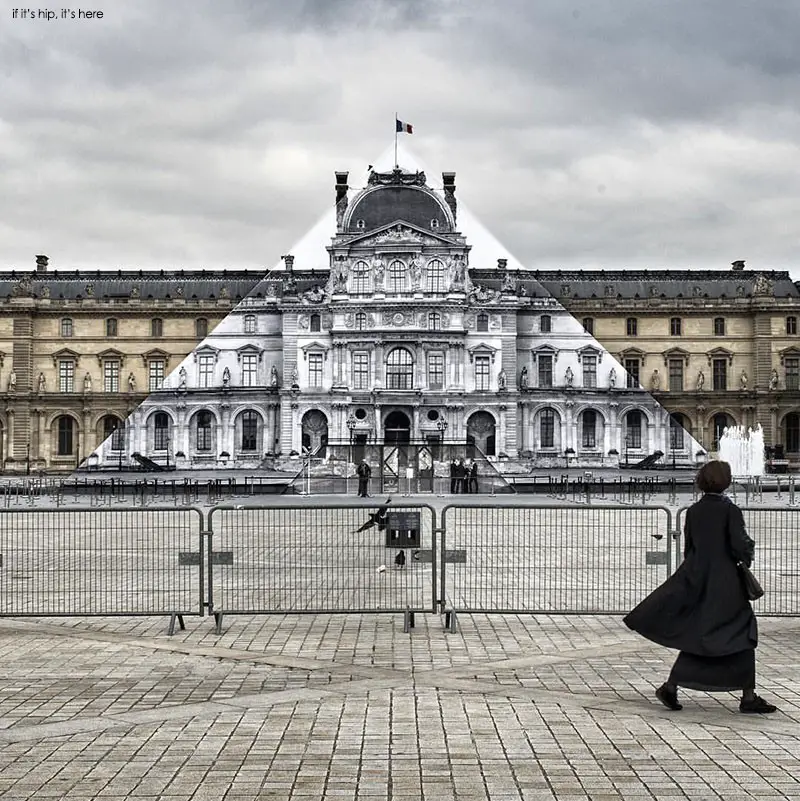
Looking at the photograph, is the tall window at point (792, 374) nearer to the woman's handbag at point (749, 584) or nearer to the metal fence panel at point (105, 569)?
the metal fence panel at point (105, 569)

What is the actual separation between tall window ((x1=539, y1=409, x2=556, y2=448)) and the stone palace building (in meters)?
0.08

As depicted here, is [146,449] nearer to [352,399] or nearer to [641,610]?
[352,399]

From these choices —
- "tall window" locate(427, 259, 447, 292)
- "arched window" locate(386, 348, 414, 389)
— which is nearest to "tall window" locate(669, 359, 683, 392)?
"tall window" locate(427, 259, 447, 292)

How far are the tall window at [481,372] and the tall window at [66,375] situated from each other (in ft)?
53.7

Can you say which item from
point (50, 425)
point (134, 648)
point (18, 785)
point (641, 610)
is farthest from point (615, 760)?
point (50, 425)

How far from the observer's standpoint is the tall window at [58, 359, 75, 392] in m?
50.1

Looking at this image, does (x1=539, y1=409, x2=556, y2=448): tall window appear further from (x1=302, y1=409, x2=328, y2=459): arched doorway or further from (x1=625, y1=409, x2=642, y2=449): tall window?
(x1=302, y1=409, x2=328, y2=459): arched doorway

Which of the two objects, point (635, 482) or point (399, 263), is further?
point (399, 263)

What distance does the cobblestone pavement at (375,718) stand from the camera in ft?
20.8

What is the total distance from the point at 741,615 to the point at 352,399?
40.7 meters

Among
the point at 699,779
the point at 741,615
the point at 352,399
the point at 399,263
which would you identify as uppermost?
the point at 399,263

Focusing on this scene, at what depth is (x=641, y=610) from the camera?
8.05 m

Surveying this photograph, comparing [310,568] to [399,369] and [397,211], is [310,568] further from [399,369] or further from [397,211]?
[399,369]

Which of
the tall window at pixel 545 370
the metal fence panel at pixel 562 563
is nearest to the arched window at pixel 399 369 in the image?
the tall window at pixel 545 370
